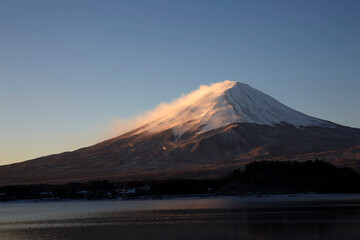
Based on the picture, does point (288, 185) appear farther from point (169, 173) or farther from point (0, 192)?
point (0, 192)

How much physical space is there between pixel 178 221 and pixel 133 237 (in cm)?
1294

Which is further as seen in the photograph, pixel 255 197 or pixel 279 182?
pixel 279 182

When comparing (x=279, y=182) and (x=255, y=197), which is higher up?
(x=279, y=182)

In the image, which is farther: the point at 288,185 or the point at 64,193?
the point at 64,193

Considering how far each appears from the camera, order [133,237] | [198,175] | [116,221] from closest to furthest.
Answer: [133,237], [116,221], [198,175]

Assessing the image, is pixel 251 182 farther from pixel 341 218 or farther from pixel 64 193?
pixel 341 218

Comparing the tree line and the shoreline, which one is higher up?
the tree line

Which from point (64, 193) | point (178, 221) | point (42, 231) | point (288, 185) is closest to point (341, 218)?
point (178, 221)

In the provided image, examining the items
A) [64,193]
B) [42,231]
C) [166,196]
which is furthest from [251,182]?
[42,231]

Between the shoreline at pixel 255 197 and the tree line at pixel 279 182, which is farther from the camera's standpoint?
the tree line at pixel 279 182

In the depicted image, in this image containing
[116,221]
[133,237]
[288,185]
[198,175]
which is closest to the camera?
[133,237]

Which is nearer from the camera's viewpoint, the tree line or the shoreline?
the shoreline

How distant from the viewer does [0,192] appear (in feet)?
487

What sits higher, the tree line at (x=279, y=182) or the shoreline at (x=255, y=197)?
the tree line at (x=279, y=182)
